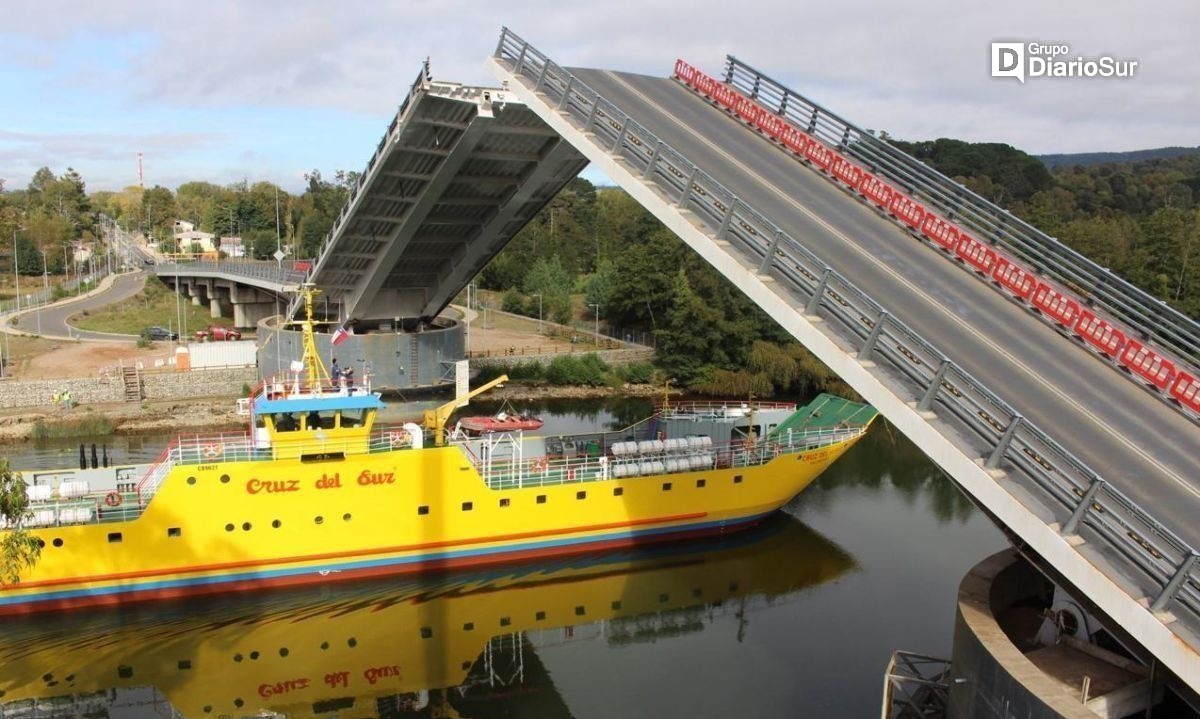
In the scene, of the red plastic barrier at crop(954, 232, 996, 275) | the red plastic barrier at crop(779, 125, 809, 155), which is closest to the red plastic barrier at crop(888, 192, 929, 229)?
the red plastic barrier at crop(954, 232, 996, 275)

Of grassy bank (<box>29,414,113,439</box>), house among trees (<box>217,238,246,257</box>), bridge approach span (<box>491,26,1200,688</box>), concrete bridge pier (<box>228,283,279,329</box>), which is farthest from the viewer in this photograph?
house among trees (<box>217,238,246,257</box>)

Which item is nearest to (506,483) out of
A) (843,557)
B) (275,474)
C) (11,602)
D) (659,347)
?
(275,474)

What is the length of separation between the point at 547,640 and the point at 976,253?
36.3 feet

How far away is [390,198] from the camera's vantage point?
91.2 ft

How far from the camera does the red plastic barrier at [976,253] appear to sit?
15.0 m

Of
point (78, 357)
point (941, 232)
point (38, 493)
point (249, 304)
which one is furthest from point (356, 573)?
point (249, 304)

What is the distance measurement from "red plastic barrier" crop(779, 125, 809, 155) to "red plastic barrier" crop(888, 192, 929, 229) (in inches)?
131

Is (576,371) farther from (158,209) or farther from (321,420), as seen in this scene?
Result: (158,209)

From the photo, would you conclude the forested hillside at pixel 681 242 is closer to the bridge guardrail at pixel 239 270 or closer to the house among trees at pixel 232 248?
the house among trees at pixel 232 248

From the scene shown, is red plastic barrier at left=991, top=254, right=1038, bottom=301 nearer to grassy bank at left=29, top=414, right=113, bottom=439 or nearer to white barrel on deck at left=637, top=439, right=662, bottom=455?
white barrel on deck at left=637, top=439, right=662, bottom=455

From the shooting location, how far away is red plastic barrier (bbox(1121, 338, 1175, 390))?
39.3 feet

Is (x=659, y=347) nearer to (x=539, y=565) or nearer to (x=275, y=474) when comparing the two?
(x=539, y=565)

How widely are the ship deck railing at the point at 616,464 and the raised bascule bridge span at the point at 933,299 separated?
298 inches

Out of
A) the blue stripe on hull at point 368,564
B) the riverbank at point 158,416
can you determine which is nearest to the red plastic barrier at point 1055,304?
the blue stripe on hull at point 368,564
